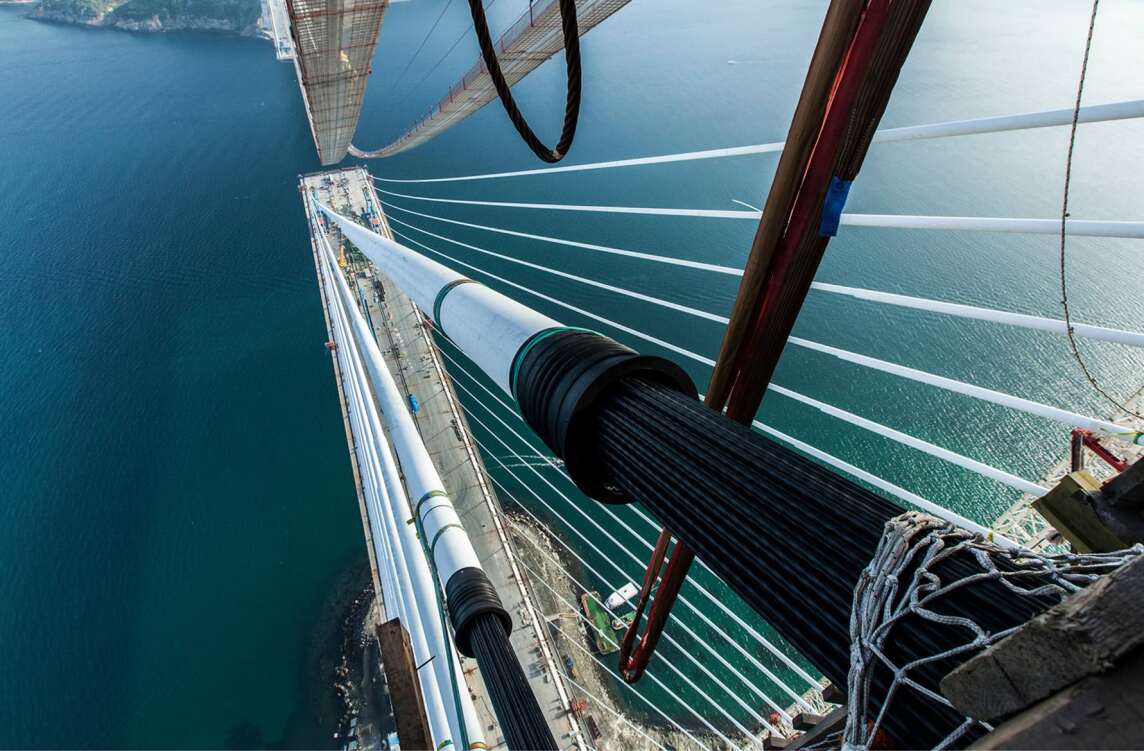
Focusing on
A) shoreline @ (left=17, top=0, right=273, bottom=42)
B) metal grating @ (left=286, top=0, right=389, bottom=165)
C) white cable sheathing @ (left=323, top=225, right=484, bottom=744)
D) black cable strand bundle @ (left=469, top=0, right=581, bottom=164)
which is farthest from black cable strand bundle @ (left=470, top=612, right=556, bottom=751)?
shoreline @ (left=17, top=0, right=273, bottom=42)

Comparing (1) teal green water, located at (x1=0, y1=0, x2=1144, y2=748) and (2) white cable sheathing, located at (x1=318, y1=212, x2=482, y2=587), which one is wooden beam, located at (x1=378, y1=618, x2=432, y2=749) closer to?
(2) white cable sheathing, located at (x1=318, y1=212, x2=482, y2=587)

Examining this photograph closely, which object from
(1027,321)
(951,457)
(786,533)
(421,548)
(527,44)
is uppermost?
(527,44)

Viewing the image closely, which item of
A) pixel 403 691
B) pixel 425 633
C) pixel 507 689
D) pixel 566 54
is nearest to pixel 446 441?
pixel 425 633

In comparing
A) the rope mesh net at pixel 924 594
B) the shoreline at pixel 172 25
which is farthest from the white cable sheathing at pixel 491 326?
the shoreline at pixel 172 25

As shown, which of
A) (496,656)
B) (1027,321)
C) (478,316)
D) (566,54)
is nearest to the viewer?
(1027,321)

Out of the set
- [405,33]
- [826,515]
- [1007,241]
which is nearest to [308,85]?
[826,515]

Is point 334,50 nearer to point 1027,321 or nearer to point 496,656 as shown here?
point 496,656

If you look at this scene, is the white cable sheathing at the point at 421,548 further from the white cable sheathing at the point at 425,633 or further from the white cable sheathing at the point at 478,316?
the white cable sheathing at the point at 478,316
